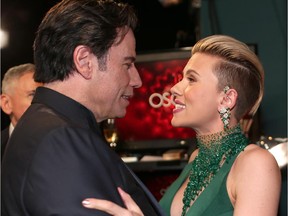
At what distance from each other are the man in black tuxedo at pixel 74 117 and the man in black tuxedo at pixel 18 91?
1.97 metres

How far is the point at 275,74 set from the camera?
3.86m

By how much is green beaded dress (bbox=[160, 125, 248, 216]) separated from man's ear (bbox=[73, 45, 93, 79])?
2.66ft

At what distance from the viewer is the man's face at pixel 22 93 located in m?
3.60

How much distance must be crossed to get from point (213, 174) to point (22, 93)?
181 centimetres

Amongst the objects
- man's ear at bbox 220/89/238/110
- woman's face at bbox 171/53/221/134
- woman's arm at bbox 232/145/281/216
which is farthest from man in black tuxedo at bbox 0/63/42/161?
woman's arm at bbox 232/145/281/216

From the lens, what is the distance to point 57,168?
52.6 inches

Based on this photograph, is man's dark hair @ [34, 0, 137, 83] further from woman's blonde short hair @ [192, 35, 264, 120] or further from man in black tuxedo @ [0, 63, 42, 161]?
man in black tuxedo @ [0, 63, 42, 161]

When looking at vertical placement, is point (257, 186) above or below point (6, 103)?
below

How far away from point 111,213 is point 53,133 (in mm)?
244

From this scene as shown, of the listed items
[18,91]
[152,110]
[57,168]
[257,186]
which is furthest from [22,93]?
[57,168]

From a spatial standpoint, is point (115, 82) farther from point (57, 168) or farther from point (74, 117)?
point (57, 168)

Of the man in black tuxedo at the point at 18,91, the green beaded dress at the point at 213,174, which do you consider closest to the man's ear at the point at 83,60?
the green beaded dress at the point at 213,174

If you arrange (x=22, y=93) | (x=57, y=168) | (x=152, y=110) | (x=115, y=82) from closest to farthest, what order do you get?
1. (x=57, y=168)
2. (x=115, y=82)
3. (x=152, y=110)
4. (x=22, y=93)

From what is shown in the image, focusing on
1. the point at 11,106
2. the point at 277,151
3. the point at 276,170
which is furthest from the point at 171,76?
the point at 276,170
